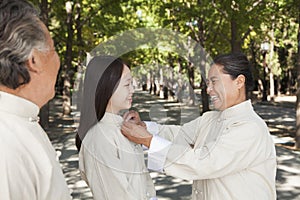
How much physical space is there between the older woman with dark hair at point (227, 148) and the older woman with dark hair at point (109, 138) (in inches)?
3.4

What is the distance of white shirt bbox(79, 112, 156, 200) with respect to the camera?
225 cm

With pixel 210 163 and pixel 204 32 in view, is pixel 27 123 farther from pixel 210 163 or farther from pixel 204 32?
pixel 204 32

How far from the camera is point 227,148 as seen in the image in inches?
91.2

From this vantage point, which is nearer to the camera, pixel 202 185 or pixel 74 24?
pixel 202 185

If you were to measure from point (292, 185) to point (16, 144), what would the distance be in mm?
6516

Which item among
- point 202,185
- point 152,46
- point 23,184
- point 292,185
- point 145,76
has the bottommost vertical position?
point 292,185

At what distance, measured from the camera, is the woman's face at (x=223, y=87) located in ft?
7.98

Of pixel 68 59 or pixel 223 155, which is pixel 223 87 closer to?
pixel 223 155

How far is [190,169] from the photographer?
7.63 feet

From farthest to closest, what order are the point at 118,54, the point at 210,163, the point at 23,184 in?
the point at 210,163, the point at 118,54, the point at 23,184

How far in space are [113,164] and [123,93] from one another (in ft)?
1.31

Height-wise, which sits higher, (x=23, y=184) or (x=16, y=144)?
(x=16, y=144)

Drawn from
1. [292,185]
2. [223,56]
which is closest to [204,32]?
[292,185]

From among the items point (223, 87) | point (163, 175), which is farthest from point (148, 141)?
point (163, 175)
